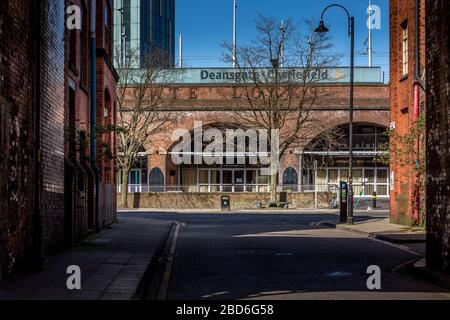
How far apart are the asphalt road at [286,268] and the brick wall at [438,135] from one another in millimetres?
818

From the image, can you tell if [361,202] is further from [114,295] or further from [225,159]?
[114,295]

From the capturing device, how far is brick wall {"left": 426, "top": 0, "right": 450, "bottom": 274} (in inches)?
523

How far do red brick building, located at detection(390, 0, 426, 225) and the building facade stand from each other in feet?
83.4

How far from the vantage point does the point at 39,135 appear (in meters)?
14.0

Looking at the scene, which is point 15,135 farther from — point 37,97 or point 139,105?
point 139,105

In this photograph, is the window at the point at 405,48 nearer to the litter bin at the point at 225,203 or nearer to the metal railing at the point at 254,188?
the litter bin at the point at 225,203

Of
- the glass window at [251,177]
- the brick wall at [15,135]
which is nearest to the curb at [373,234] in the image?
the brick wall at [15,135]

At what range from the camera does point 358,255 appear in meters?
17.9

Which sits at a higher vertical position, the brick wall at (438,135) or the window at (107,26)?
the window at (107,26)

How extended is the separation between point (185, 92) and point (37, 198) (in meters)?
48.2

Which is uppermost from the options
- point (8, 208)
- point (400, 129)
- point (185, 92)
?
point (185, 92)

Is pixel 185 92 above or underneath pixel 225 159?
above

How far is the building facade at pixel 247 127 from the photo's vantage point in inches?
2318
